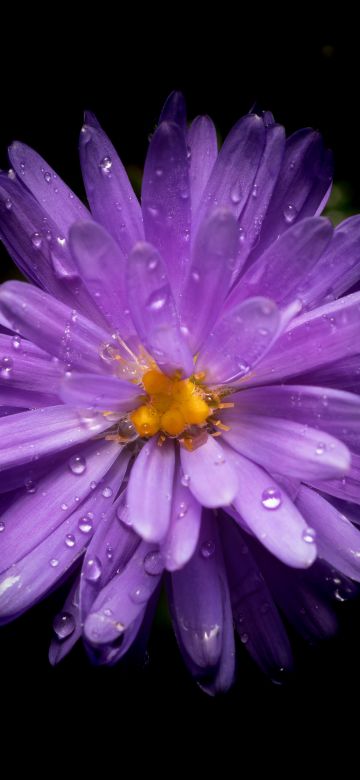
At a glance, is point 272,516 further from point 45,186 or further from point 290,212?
point 45,186

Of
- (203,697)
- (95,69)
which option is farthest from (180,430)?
(95,69)

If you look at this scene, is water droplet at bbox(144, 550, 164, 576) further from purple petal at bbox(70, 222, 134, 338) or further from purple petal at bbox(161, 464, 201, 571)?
purple petal at bbox(70, 222, 134, 338)

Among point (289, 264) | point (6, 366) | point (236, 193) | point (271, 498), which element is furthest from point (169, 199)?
point (271, 498)

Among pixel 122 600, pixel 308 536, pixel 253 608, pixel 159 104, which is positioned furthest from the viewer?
pixel 159 104

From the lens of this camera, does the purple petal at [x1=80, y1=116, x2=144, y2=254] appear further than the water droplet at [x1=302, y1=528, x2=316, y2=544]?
Yes

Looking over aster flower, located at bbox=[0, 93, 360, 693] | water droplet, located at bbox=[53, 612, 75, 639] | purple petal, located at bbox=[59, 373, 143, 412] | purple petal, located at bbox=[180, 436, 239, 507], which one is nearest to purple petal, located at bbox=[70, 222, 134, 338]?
aster flower, located at bbox=[0, 93, 360, 693]

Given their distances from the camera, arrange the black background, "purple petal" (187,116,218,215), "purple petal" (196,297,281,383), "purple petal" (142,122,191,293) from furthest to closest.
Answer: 1. the black background
2. "purple petal" (187,116,218,215)
3. "purple petal" (142,122,191,293)
4. "purple petal" (196,297,281,383)

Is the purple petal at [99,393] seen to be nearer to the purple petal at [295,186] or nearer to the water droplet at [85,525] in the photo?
the water droplet at [85,525]
